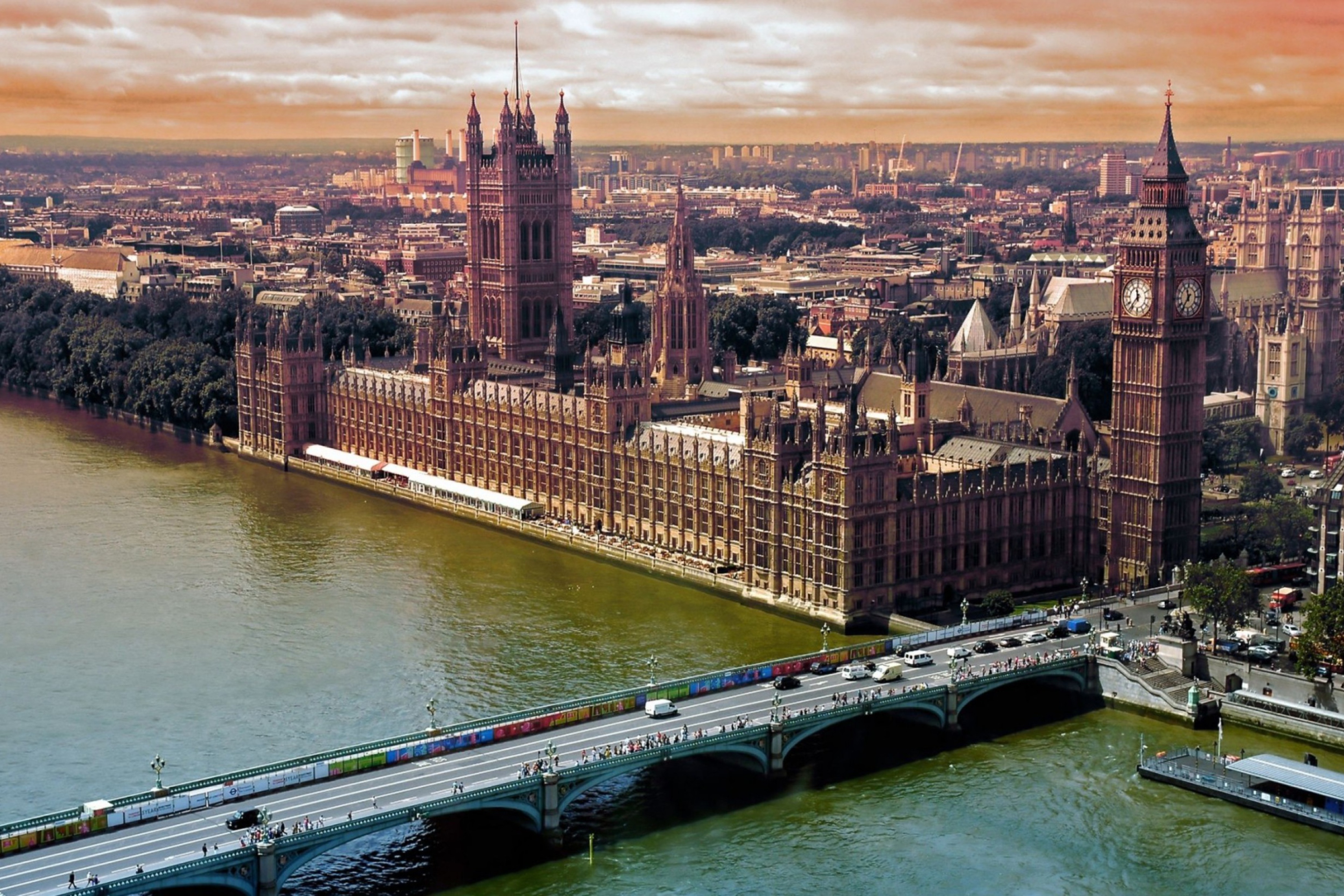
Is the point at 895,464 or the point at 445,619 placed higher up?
the point at 895,464

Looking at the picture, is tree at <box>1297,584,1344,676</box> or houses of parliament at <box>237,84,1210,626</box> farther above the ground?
houses of parliament at <box>237,84,1210,626</box>

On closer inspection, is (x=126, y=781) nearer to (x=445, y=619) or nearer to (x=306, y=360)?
(x=445, y=619)

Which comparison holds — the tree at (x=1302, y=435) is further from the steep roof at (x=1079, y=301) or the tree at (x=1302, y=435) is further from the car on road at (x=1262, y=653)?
the car on road at (x=1262, y=653)

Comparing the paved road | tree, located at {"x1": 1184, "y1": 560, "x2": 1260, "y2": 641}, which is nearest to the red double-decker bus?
tree, located at {"x1": 1184, "y1": 560, "x2": 1260, "y2": 641}

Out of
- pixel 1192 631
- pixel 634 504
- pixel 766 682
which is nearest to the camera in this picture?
pixel 766 682

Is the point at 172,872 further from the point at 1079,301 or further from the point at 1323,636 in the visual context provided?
the point at 1079,301

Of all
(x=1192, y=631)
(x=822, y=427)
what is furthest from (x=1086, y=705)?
(x=822, y=427)

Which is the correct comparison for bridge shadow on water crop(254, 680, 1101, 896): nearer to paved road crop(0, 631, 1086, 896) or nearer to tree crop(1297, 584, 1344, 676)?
paved road crop(0, 631, 1086, 896)

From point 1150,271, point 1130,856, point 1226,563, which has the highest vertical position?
point 1150,271
